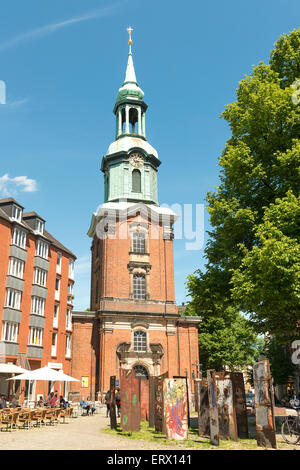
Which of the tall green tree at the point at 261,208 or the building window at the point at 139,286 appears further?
the building window at the point at 139,286

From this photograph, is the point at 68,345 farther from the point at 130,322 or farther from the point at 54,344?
the point at 130,322

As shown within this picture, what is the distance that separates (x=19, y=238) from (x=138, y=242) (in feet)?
41.5

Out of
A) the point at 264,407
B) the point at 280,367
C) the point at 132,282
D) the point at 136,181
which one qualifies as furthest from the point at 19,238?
the point at 280,367

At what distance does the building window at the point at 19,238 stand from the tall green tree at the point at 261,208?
63.2 ft

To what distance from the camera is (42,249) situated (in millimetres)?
38094

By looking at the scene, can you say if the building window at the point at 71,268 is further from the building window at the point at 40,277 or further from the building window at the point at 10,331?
the building window at the point at 10,331

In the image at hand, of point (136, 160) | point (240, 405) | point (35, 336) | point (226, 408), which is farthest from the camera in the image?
point (136, 160)

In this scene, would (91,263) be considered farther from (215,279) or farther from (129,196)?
(215,279)

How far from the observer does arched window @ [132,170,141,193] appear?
4412cm

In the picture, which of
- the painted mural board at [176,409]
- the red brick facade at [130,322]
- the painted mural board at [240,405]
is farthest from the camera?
the red brick facade at [130,322]

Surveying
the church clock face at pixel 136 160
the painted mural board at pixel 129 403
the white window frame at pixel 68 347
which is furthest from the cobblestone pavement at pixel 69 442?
the church clock face at pixel 136 160

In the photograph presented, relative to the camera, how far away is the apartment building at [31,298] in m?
31.9

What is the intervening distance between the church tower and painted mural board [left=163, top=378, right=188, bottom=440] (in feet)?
74.7

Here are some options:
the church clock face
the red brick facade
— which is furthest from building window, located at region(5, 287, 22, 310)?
the church clock face
